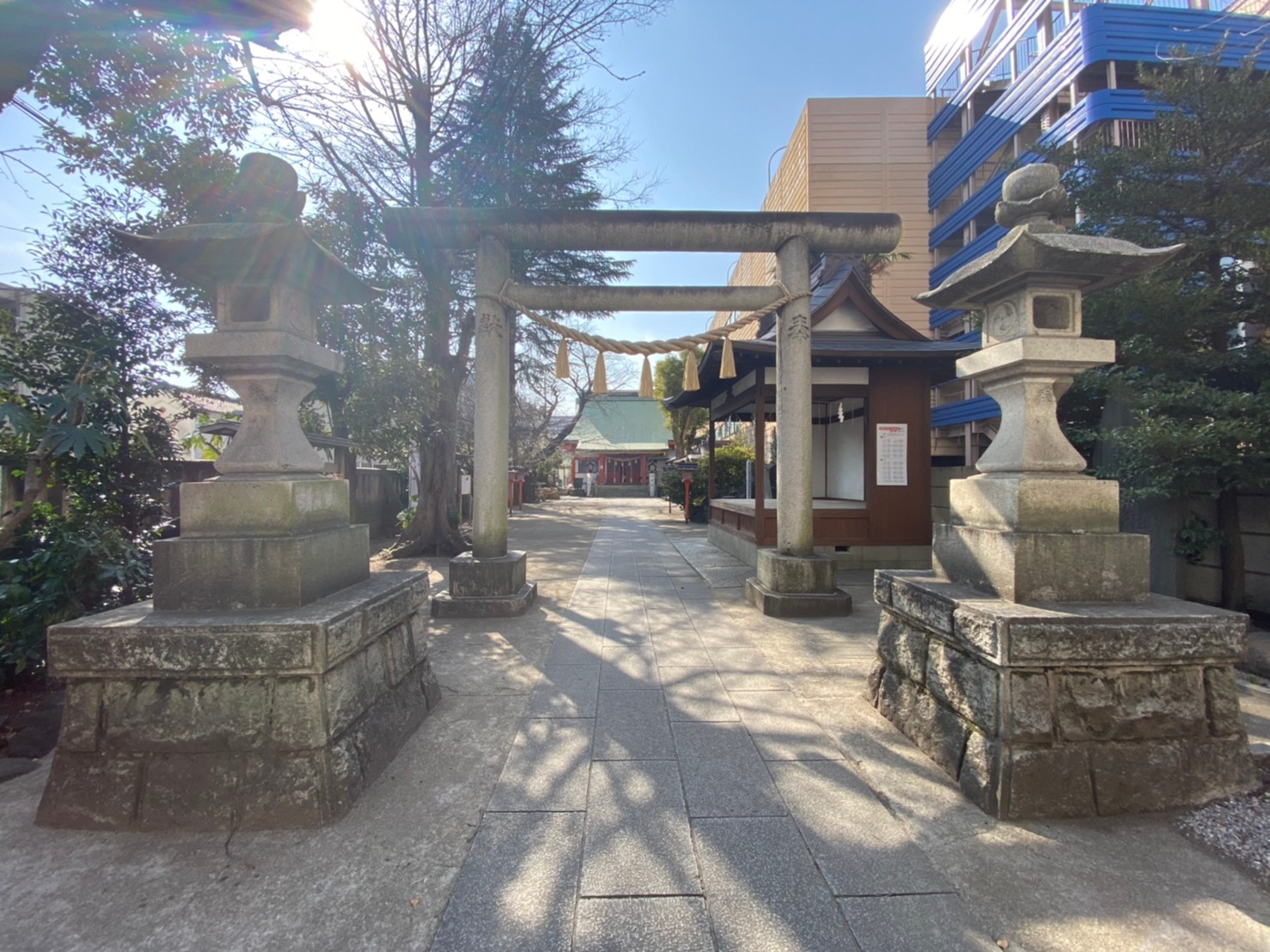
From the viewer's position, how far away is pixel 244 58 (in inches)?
208

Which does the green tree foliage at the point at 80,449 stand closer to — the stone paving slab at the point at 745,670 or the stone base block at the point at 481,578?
the stone base block at the point at 481,578

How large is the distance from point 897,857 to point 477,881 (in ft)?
5.04

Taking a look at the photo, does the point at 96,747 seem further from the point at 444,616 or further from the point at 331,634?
the point at 444,616

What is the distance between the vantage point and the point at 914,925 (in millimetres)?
1695

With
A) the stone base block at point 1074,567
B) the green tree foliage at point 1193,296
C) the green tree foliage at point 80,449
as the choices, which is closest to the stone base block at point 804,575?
the green tree foliage at point 1193,296

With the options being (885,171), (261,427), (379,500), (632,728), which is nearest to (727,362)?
(632,728)

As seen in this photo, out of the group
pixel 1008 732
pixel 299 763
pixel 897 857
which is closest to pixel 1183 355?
pixel 1008 732

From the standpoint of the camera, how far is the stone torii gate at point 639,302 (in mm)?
5336

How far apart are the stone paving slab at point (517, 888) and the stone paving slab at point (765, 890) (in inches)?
19.3

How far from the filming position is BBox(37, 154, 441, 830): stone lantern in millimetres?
2172

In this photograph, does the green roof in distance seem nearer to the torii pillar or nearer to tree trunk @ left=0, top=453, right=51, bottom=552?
the torii pillar

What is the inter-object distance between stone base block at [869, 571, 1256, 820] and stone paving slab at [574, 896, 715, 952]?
141 centimetres

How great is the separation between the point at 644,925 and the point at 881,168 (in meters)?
25.6

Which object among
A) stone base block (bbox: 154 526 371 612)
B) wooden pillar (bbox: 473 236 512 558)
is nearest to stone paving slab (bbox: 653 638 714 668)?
wooden pillar (bbox: 473 236 512 558)
